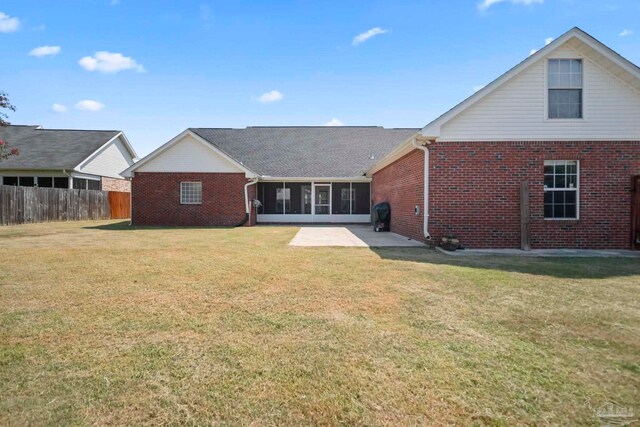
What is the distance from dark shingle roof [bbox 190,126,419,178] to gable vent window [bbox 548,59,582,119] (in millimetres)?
10607

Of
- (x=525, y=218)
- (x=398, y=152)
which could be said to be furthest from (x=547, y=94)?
(x=398, y=152)

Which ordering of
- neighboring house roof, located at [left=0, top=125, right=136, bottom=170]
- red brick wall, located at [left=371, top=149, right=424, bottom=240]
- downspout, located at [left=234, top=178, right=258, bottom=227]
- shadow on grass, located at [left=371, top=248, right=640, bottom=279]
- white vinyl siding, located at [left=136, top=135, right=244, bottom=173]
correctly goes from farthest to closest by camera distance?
neighboring house roof, located at [left=0, top=125, right=136, bottom=170] → downspout, located at [left=234, top=178, right=258, bottom=227] → white vinyl siding, located at [left=136, top=135, right=244, bottom=173] → red brick wall, located at [left=371, top=149, right=424, bottom=240] → shadow on grass, located at [left=371, top=248, right=640, bottom=279]

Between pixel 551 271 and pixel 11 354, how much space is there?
8.14 m

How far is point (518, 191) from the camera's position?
9.60 meters

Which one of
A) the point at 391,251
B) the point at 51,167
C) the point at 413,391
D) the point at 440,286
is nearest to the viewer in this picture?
the point at 413,391

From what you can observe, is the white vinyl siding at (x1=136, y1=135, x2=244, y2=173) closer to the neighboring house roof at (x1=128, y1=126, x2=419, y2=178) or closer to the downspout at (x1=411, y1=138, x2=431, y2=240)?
the neighboring house roof at (x1=128, y1=126, x2=419, y2=178)

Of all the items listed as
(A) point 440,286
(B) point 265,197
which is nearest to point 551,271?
(A) point 440,286

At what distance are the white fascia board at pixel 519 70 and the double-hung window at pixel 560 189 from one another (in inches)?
104

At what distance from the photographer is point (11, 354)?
10.0 ft

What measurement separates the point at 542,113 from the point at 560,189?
7.29 ft

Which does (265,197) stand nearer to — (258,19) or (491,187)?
(258,19)

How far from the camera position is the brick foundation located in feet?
31.4

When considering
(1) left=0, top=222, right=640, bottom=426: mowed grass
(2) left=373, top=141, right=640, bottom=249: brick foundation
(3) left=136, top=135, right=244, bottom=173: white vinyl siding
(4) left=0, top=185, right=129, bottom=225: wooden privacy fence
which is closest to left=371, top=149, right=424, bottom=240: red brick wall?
(2) left=373, top=141, right=640, bottom=249: brick foundation

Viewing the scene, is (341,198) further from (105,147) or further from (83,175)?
(105,147)
